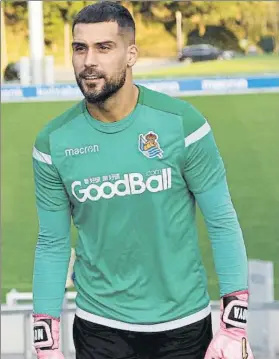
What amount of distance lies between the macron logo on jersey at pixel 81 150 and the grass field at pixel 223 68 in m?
2.20

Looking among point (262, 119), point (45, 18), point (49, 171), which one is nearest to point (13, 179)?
point (45, 18)

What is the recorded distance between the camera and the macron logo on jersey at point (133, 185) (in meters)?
2.56

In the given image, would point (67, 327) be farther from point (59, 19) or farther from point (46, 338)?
point (46, 338)

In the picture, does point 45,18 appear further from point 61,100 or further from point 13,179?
point 13,179

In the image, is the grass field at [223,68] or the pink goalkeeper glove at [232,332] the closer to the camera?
the pink goalkeeper glove at [232,332]

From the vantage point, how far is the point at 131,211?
102 inches

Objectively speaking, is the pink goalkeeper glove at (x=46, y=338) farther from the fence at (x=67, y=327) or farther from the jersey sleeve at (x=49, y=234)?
the fence at (x=67, y=327)

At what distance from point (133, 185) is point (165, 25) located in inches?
95.0

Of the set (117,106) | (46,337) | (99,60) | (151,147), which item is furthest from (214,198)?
(46,337)

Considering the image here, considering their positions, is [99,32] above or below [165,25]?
below

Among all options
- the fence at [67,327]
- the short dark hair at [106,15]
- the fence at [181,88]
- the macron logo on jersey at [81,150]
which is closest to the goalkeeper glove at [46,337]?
the macron logo on jersey at [81,150]

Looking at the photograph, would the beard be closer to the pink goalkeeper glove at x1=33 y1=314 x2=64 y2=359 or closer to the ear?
the ear

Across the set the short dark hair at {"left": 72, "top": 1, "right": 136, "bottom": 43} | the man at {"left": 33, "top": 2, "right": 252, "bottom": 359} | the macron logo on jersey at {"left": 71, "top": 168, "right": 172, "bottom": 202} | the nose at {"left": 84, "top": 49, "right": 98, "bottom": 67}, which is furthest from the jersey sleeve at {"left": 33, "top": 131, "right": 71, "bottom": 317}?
the short dark hair at {"left": 72, "top": 1, "right": 136, "bottom": 43}

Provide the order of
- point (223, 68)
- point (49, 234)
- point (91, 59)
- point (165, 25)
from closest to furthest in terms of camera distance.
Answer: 1. point (91, 59)
2. point (49, 234)
3. point (223, 68)
4. point (165, 25)
